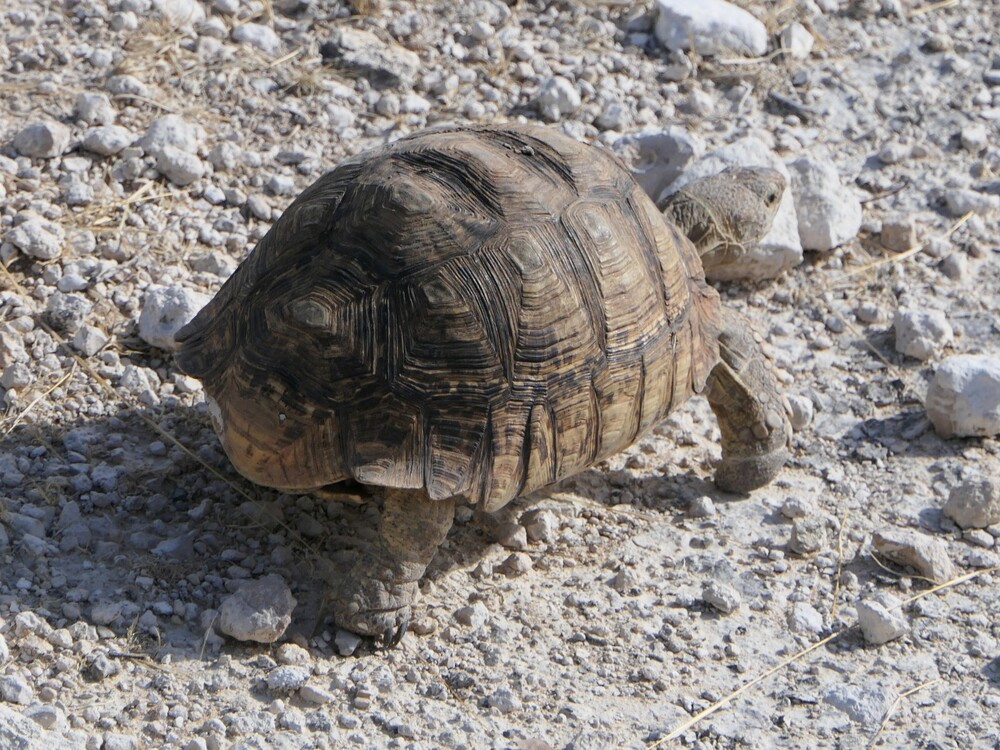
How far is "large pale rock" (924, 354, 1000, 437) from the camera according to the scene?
4.75 meters

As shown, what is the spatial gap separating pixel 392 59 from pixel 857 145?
8.02ft

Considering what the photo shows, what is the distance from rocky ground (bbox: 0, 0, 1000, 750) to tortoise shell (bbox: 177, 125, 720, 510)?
0.45m

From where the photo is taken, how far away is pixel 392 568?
12.3 ft

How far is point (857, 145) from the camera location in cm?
657

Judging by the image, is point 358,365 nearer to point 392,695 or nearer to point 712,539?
point 392,695

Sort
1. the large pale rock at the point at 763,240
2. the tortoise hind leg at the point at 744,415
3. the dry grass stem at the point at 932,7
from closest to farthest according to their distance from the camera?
the tortoise hind leg at the point at 744,415, the large pale rock at the point at 763,240, the dry grass stem at the point at 932,7

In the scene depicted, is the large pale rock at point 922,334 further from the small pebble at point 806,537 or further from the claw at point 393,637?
the claw at point 393,637

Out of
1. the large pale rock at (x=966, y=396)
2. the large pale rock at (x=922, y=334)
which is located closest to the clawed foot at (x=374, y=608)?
the large pale rock at (x=966, y=396)

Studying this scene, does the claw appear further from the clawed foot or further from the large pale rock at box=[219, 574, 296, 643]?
the large pale rock at box=[219, 574, 296, 643]

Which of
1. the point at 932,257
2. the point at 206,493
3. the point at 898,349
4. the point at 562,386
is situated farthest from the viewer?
the point at 932,257

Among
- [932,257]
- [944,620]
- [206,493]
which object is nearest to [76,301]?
[206,493]

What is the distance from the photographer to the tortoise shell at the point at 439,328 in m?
3.62

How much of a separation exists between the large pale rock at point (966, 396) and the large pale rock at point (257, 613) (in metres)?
2.62

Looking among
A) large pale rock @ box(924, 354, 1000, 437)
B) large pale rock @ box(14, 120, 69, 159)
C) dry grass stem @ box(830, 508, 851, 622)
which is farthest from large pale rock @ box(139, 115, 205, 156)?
large pale rock @ box(924, 354, 1000, 437)
